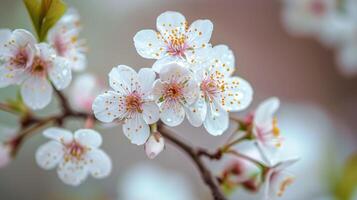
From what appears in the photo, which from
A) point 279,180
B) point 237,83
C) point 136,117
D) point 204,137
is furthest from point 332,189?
point 204,137

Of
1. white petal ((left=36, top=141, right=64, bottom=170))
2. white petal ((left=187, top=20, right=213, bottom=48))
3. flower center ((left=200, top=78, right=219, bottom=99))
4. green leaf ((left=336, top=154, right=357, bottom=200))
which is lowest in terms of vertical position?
green leaf ((left=336, top=154, right=357, bottom=200))

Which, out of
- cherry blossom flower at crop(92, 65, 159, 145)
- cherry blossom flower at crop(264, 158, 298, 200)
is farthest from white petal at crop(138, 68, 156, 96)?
cherry blossom flower at crop(264, 158, 298, 200)

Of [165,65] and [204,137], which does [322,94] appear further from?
[165,65]

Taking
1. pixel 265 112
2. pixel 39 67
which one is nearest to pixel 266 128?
pixel 265 112

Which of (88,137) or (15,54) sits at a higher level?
(15,54)

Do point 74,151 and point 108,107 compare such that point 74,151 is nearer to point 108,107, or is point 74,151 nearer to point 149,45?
point 108,107

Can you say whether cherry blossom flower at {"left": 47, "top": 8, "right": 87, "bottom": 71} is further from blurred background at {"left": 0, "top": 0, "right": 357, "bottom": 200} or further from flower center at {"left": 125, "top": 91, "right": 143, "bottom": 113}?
blurred background at {"left": 0, "top": 0, "right": 357, "bottom": 200}
